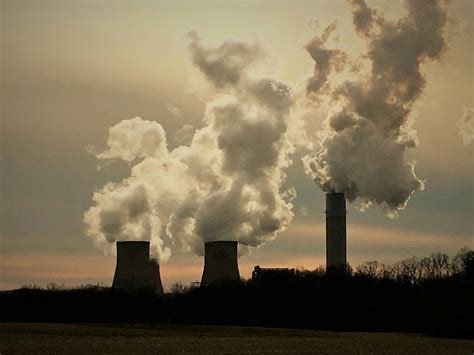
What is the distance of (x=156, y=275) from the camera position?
72.3m

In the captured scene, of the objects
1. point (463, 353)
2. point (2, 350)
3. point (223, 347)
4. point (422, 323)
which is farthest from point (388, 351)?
point (422, 323)

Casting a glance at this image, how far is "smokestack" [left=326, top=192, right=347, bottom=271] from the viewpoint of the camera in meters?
59.7

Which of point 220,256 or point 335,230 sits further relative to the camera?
point 335,230

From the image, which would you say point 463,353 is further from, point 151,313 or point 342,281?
point 151,313

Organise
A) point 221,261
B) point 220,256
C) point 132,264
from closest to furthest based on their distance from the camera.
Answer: point 220,256 → point 221,261 → point 132,264

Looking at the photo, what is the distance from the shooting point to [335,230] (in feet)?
197

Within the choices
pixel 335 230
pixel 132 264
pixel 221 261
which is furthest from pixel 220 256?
pixel 335 230

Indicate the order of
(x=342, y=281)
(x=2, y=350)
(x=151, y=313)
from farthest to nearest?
(x=151, y=313), (x=342, y=281), (x=2, y=350)

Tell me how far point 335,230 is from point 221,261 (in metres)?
6.93

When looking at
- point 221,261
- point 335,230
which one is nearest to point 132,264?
point 221,261

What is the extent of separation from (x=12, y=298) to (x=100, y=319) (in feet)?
27.9

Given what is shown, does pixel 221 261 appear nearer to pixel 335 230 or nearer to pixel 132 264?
pixel 132 264

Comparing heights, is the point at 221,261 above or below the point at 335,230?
below

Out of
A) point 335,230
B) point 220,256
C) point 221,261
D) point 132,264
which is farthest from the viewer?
point 335,230
